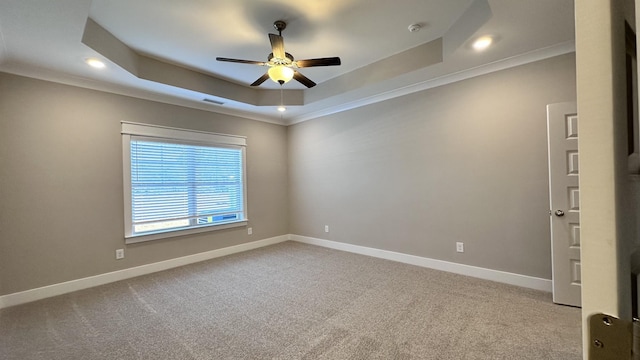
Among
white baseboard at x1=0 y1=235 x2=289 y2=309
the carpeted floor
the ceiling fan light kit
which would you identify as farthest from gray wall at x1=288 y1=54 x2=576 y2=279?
the ceiling fan light kit

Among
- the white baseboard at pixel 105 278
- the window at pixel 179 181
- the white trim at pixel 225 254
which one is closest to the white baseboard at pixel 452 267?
the white trim at pixel 225 254

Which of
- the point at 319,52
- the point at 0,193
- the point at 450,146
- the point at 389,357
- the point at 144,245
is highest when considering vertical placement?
the point at 319,52

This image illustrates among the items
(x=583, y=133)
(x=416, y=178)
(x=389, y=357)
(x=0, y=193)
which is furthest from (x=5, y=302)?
(x=416, y=178)

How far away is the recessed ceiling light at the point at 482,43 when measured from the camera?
2.59 metres

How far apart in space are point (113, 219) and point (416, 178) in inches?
164

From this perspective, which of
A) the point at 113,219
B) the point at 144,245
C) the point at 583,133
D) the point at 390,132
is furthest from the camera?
the point at 390,132

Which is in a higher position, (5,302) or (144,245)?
(144,245)

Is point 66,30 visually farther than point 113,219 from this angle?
No

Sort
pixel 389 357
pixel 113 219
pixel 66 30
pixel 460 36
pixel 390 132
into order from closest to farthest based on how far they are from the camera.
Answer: pixel 389 357 < pixel 66 30 < pixel 460 36 < pixel 113 219 < pixel 390 132

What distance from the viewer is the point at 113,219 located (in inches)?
140

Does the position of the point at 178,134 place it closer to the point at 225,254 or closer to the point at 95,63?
the point at 95,63

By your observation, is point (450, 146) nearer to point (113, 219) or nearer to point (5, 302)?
point (113, 219)

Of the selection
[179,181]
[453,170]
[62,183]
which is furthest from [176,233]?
[453,170]

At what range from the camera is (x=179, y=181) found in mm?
4199
